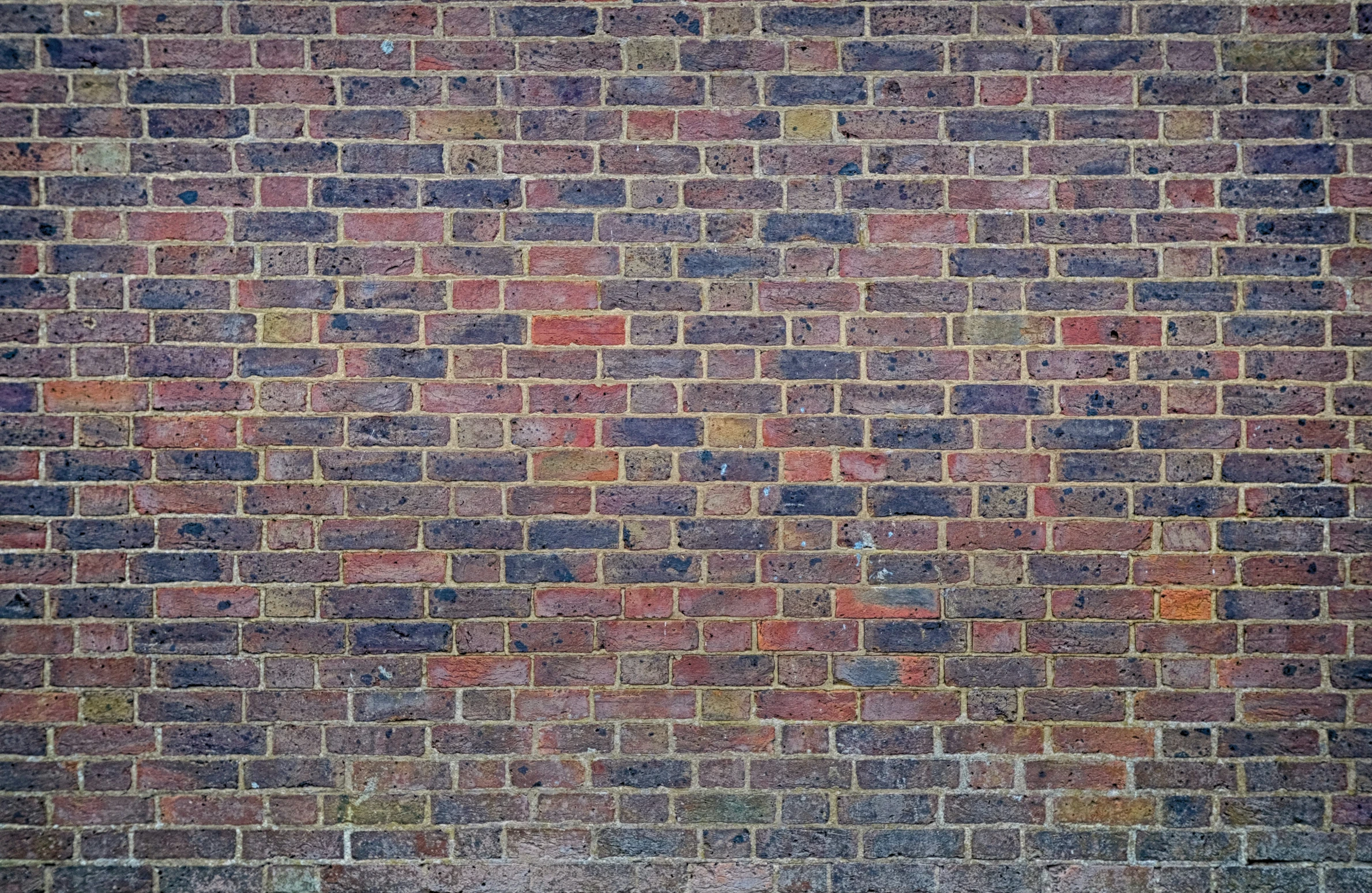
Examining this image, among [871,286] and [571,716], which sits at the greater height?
[871,286]

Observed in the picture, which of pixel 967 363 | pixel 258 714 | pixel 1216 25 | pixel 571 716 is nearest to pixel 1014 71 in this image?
pixel 1216 25

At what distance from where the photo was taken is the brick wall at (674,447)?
10.2 ft

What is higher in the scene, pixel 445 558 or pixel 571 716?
pixel 445 558

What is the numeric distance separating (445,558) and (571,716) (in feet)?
1.86

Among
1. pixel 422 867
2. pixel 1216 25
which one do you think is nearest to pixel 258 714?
pixel 422 867

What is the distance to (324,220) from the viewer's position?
124 inches

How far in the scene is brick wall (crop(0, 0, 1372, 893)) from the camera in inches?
123

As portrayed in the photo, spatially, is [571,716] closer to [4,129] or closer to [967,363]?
[967,363]

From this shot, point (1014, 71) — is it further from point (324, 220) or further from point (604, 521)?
point (324, 220)

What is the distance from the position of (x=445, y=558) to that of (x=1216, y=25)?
8.63 ft

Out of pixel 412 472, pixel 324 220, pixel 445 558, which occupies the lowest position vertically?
pixel 445 558

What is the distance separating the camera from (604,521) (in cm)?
314

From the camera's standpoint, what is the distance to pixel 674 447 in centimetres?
314

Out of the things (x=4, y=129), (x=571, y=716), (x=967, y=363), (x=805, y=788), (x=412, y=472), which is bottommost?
(x=805, y=788)
